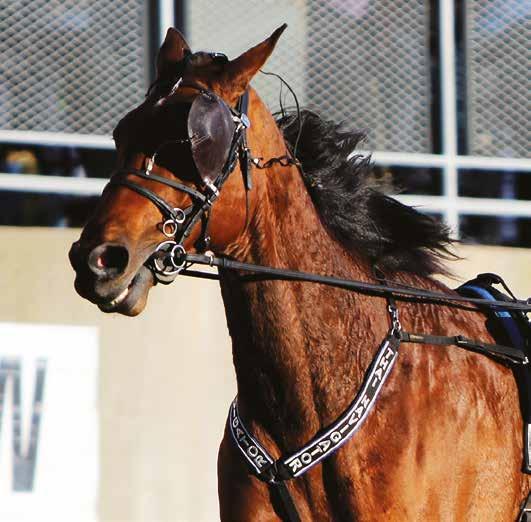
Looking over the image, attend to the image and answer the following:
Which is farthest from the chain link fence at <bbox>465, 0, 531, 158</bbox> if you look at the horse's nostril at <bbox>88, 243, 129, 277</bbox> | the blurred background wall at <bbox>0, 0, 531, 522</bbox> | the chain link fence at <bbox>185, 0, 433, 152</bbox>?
the horse's nostril at <bbox>88, 243, 129, 277</bbox>

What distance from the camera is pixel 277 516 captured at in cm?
326

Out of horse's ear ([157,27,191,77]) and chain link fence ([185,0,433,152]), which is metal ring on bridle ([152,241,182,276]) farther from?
chain link fence ([185,0,433,152])

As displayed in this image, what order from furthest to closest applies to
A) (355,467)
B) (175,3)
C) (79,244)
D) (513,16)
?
(513,16)
(175,3)
(355,467)
(79,244)

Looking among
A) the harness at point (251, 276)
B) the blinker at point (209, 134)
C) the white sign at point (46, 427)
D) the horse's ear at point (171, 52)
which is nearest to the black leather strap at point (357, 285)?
the harness at point (251, 276)

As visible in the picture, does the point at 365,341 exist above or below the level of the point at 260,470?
above

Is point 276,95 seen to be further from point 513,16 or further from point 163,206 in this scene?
point 163,206

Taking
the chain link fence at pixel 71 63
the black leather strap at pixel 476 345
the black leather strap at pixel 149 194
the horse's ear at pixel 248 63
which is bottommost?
the black leather strap at pixel 476 345

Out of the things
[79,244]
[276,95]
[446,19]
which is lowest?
[79,244]

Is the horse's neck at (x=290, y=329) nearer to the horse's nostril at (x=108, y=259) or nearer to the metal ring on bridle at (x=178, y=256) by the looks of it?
the metal ring on bridle at (x=178, y=256)

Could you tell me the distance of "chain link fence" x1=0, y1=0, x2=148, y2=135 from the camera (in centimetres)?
620

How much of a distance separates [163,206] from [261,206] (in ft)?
1.19

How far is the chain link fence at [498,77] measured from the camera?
661 cm

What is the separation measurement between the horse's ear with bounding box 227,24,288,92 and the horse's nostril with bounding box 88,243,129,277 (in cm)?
61

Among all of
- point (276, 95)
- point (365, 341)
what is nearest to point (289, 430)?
point (365, 341)
